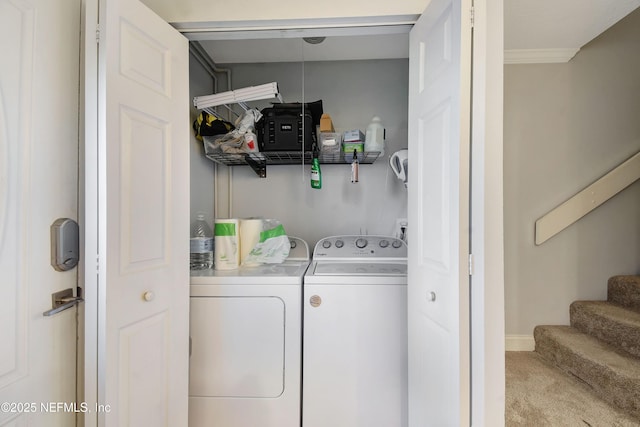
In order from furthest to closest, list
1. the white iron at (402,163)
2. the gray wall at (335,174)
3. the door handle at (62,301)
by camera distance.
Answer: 1. the gray wall at (335,174)
2. the white iron at (402,163)
3. the door handle at (62,301)

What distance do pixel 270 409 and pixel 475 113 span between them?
1648 mm

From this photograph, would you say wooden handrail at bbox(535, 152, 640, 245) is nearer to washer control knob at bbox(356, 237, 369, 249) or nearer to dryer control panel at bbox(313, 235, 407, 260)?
dryer control panel at bbox(313, 235, 407, 260)

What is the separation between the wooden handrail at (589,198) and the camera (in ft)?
6.35

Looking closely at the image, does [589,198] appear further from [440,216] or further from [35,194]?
[35,194]

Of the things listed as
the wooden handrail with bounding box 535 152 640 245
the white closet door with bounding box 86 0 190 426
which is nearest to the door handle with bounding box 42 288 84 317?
the white closet door with bounding box 86 0 190 426

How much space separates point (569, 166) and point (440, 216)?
190 cm

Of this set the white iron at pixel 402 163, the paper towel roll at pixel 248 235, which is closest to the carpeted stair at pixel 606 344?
the white iron at pixel 402 163

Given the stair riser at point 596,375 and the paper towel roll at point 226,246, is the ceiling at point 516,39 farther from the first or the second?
the stair riser at point 596,375

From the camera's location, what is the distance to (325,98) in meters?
2.12

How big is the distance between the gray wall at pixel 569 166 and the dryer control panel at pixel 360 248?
1.00m

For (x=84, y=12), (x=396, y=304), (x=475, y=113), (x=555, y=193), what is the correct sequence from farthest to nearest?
1. (x=555, y=193)
2. (x=396, y=304)
3. (x=84, y=12)
4. (x=475, y=113)

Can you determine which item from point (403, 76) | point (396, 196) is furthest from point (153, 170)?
point (403, 76)

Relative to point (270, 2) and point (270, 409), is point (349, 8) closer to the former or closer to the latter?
point (270, 2)

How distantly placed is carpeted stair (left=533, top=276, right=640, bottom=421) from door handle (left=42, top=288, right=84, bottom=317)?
256 cm
